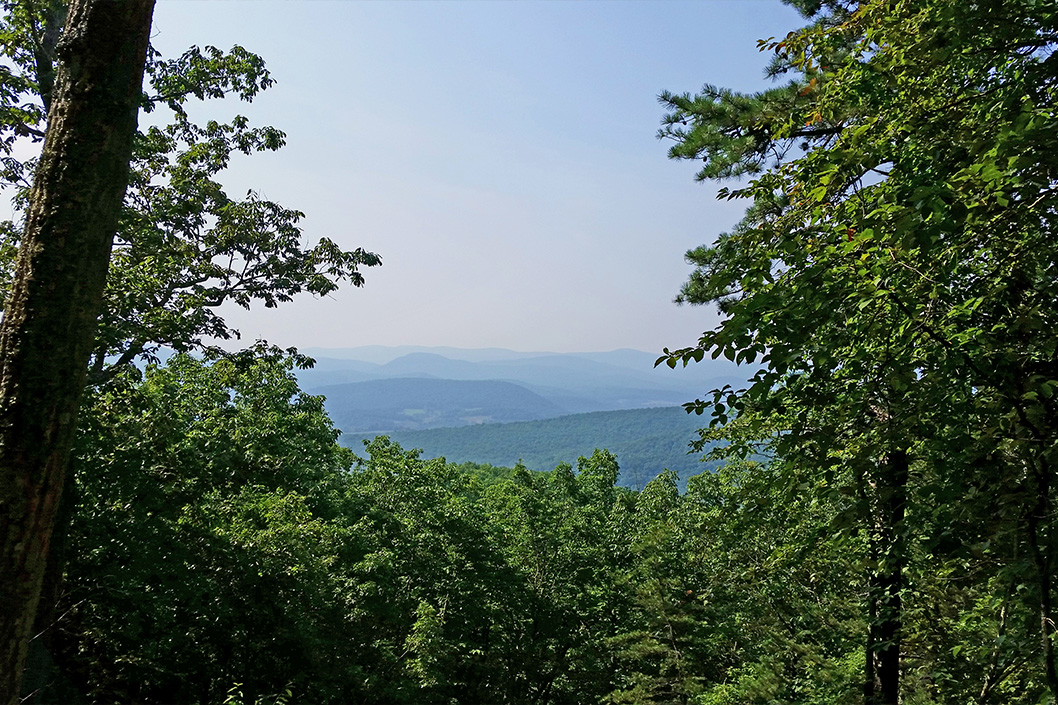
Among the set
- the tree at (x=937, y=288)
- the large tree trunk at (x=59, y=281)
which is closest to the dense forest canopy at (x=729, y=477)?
the tree at (x=937, y=288)

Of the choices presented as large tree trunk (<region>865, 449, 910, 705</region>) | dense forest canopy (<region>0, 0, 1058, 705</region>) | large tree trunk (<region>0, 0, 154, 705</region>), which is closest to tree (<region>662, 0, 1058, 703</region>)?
dense forest canopy (<region>0, 0, 1058, 705</region>)

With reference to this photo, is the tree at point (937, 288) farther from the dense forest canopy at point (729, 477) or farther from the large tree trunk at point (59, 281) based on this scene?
the large tree trunk at point (59, 281)

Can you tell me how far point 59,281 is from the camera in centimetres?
240

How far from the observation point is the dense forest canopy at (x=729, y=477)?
2.63 meters

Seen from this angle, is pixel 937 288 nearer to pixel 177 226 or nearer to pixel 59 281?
pixel 59 281

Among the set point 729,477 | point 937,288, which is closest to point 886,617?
point 937,288

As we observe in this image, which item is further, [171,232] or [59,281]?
[171,232]

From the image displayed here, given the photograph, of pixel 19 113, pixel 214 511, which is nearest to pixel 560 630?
pixel 214 511

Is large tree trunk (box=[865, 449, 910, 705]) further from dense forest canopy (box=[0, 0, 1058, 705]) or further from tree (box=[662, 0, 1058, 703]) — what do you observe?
tree (box=[662, 0, 1058, 703])

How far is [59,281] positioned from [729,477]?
549 inches

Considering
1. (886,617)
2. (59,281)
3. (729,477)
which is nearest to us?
(59,281)

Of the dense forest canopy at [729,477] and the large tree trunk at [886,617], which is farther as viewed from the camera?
the large tree trunk at [886,617]

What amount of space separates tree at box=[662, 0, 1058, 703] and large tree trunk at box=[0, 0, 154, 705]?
2384 millimetres

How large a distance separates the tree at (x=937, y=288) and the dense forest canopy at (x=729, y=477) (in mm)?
23
